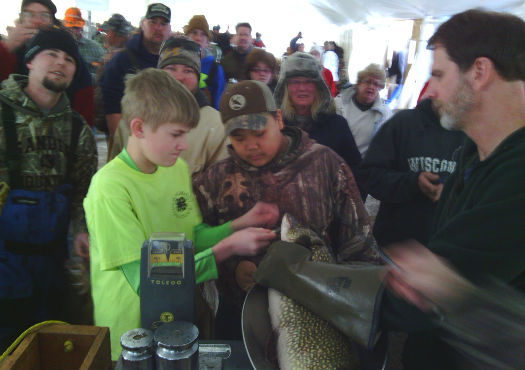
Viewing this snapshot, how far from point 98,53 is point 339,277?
14.4 ft

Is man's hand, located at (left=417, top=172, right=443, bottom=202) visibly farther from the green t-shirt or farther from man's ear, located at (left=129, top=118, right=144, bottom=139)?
man's ear, located at (left=129, top=118, right=144, bottom=139)

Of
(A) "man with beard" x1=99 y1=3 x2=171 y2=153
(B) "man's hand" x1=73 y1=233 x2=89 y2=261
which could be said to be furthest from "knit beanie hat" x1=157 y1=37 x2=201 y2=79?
(B) "man's hand" x1=73 y1=233 x2=89 y2=261

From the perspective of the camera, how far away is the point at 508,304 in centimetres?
82

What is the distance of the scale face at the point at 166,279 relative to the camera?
1.06 metres

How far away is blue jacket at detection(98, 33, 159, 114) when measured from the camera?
100 inches

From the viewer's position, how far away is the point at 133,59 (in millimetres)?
2625

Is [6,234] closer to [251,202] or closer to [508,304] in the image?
[251,202]

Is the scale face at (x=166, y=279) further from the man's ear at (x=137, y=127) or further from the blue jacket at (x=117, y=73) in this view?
the blue jacket at (x=117, y=73)

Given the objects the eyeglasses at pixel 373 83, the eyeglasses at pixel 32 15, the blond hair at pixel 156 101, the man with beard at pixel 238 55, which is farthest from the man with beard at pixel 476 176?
the man with beard at pixel 238 55

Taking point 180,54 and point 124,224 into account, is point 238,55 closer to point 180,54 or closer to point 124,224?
point 180,54

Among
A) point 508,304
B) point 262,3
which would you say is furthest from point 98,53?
point 262,3

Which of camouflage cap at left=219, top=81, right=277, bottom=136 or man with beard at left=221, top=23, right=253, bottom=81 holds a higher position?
man with beard at left=221, top=23, right=253, bottom=81

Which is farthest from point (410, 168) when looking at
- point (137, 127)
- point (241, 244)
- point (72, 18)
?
point (72, 18)

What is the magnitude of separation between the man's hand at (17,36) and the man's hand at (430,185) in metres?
2.56
